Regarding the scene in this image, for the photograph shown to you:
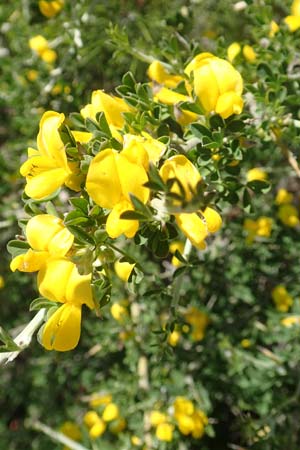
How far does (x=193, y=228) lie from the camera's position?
79 cm

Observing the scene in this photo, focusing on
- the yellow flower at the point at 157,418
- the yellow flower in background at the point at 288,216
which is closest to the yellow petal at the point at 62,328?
the yellow flower at the point at 157,418

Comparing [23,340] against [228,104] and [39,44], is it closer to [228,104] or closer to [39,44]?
[228,104]

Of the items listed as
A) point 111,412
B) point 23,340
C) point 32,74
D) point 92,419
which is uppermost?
point 23,340

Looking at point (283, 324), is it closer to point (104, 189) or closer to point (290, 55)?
point (290, 55)

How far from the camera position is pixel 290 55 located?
1.32 metres

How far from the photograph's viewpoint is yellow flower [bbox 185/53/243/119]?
0.93 metres

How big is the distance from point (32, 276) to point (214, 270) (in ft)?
2.67

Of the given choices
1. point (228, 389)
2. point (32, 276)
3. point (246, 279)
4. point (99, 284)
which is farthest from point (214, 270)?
point (99, 284)

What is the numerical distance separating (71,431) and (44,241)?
1.89 metres

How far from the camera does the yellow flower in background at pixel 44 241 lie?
796 millimetres

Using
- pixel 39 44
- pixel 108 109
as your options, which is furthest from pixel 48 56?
pixel 108 109

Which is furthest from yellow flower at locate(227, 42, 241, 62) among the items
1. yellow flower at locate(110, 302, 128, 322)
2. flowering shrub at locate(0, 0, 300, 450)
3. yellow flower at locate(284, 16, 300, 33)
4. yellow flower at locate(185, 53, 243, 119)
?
yellow flower at locate(110, 302, 128, 322)

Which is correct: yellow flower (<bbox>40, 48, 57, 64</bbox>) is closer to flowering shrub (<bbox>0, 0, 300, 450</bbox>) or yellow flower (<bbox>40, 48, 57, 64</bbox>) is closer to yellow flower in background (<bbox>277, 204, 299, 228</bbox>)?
flowering shrub (<bbox>0, 0, 300, 450</bbox>)

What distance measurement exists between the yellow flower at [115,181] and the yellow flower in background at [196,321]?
1387 millimetres
